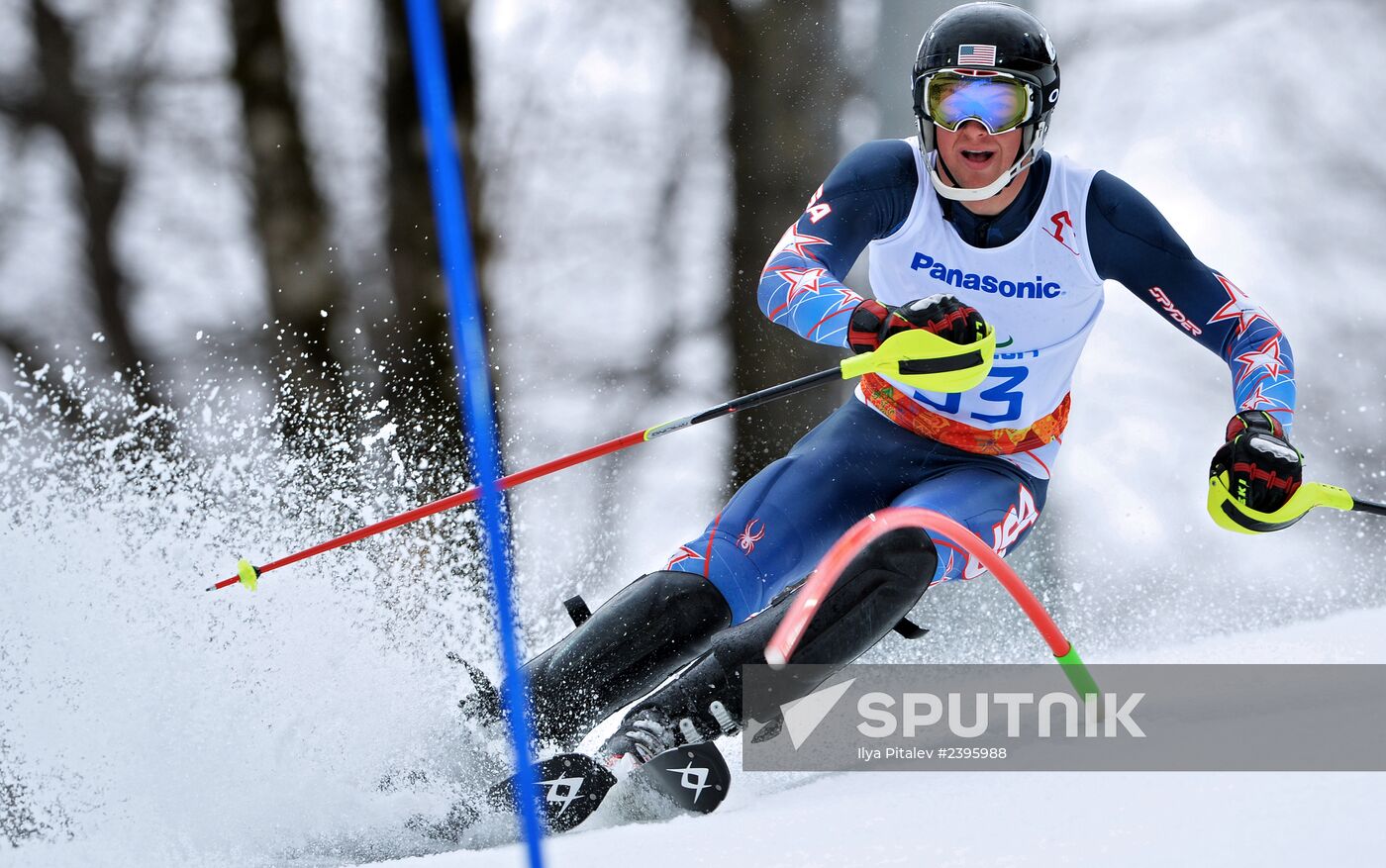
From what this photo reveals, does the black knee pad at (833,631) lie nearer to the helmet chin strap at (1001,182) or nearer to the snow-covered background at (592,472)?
the snow-covered background at (592,472)

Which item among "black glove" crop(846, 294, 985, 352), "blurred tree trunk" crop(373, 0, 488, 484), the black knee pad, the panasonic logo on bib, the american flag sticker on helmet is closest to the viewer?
"black glove" crop(846, 294, 985, 352)

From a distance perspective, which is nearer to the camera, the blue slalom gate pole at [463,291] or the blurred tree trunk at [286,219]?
the blue slalom gate pole at [463,291]

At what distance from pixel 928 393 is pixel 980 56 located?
0.60 metres

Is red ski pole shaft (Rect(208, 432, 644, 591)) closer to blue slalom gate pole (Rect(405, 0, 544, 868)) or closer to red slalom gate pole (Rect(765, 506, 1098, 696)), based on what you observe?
red slalom gate pole (Rect(765, 506, 1098, 696))

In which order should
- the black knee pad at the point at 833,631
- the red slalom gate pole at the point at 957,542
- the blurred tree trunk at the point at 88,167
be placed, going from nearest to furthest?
the red slalom gate pole at the point at 957,542 < the black knee pad at the point at 833,631 < the blurred tree trunk at the point at 88,167

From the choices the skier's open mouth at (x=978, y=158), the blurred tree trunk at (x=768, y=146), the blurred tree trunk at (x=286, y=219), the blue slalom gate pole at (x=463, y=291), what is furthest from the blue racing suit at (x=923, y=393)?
the blurred tree trunk at (x=286, y=219)

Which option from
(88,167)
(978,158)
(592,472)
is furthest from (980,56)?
(88,167)

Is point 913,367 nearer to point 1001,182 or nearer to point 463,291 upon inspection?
point 1001,182

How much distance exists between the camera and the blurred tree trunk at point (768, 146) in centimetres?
531

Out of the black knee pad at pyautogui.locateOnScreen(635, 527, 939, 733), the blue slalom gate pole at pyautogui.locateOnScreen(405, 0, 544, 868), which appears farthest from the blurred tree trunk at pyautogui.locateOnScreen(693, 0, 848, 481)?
the blue slalom gate pole at pyautogui.locateOnScreen(405, 0, 544, 868)

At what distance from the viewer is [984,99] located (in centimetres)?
210

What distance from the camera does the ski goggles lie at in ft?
6.89

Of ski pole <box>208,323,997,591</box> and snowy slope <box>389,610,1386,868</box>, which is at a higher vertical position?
ski pole <box>208,323,997,591</box>

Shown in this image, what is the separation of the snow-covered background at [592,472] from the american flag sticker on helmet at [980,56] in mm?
1161
